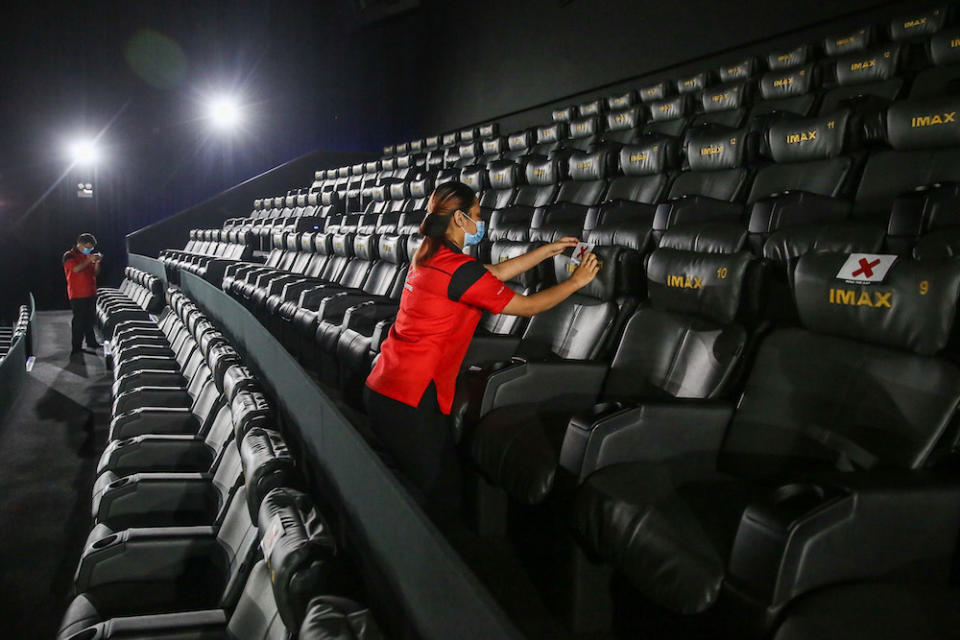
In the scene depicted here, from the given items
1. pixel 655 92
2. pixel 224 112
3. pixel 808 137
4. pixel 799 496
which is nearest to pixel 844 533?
pixel 799 496

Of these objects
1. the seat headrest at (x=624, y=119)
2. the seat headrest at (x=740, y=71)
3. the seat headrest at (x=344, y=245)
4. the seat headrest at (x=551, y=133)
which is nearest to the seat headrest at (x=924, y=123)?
the seat headrest at (x=740, y=71)

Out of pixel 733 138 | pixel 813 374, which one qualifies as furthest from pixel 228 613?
pixel 733 138

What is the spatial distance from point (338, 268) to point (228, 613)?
1771 mm

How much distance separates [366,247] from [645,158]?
3.34 feet

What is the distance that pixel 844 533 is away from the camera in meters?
0.48

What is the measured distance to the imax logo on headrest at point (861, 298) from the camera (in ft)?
2.19

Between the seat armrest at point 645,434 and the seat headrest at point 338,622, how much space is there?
0.99 feet

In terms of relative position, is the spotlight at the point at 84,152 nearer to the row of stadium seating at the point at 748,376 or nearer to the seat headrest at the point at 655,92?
the row of stadium seating at the point at 748,376

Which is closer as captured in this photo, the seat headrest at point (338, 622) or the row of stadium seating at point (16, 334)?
the seat headrest at point (338, 622)

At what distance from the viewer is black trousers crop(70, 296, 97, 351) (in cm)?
340

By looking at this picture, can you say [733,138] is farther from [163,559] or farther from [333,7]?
[333,7]

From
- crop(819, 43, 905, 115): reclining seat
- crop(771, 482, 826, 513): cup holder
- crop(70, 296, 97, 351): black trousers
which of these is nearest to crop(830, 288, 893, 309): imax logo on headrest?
crop(771, 482, 826, 513): cup holder

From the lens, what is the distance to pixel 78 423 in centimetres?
219

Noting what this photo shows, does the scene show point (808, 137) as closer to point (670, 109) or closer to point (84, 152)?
point (670, 109)
